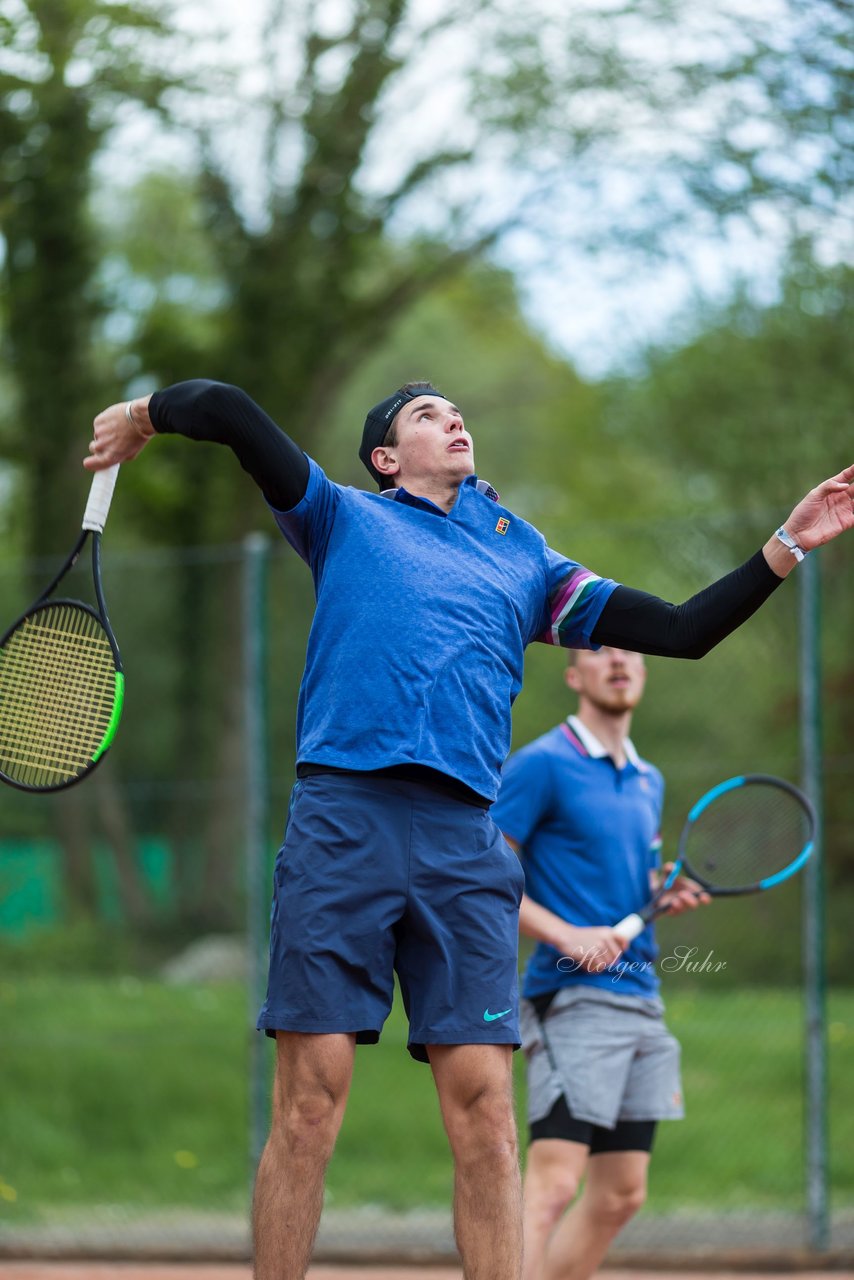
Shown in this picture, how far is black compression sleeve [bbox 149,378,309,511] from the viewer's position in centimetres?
337

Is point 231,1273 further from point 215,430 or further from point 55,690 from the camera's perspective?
point 215,430

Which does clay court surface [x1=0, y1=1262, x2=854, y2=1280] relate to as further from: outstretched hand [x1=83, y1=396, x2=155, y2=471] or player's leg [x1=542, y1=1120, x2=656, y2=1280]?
outstretched hand [x1=83, y1=396, x2=155, y2=471]

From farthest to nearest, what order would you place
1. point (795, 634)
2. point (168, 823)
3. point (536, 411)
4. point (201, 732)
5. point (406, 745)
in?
point (536, 411), point (201, 732), point (168, 823), point (795, 634), point (406, 745)

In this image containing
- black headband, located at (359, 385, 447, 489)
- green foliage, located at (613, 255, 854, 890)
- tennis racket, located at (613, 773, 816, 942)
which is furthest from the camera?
green foliage, located at (613, 255, 854, 890)

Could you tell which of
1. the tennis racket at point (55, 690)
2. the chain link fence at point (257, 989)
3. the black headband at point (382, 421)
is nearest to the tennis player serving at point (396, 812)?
the black headband at point (382, 421)

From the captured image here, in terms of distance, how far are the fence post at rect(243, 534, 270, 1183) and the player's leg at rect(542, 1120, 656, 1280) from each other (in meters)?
2.17

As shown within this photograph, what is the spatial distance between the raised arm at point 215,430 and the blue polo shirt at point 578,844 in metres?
1.43

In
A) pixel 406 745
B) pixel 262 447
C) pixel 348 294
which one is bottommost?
pixel 406 745

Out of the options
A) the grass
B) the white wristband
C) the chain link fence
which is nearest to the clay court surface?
the chain link fence

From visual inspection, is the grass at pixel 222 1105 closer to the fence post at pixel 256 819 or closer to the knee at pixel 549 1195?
the fence post at pixel 256 819

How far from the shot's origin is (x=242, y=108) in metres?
12.4

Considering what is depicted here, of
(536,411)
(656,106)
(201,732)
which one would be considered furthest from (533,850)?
(536,411)

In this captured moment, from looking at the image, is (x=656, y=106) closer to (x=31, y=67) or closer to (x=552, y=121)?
(x=552, y=121)

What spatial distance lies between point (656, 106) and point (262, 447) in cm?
990
